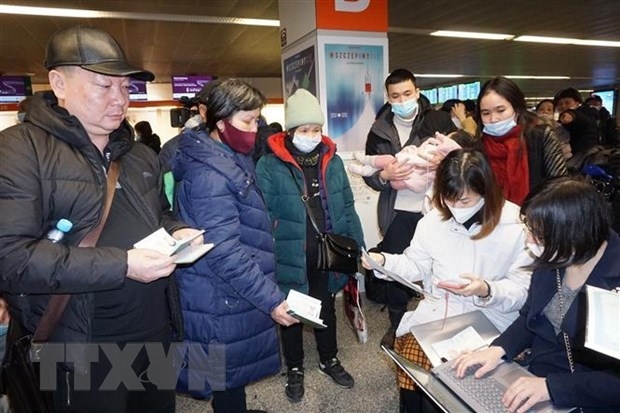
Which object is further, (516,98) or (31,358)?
(516,98)

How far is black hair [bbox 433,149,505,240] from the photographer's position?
162cm

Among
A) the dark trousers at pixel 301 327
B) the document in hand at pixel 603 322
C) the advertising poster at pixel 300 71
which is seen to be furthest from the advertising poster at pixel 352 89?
the document in hand at pixel 603 322

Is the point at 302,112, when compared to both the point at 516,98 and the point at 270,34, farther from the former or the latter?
the point at 270,34

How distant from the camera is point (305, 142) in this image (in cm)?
234

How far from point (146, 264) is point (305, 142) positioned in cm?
131

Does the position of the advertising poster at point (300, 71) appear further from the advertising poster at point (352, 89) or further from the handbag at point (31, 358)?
the handbag at point (31, 358)

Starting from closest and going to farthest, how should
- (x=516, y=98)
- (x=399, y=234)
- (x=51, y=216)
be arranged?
1. (x=51, y=216)
2. (x=516, y=98)
3. (x=399, y=234)

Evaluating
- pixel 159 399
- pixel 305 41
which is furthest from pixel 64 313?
pixel 305 41

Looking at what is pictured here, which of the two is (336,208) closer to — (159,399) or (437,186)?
(437,186)

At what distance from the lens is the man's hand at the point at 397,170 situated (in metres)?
2.40

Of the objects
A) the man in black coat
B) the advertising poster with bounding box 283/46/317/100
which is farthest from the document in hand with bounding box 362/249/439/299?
the advertising poster with bounding box 283/46/317/100

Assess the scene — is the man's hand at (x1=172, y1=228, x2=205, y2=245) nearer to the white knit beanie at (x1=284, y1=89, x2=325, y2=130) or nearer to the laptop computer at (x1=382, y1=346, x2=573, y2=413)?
the laptop computer at (x1=382, y1=346, x2=573, y2=413)

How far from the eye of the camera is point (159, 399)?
1.55m

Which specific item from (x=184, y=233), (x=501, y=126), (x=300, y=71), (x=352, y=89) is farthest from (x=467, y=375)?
(x=300, y=71)
